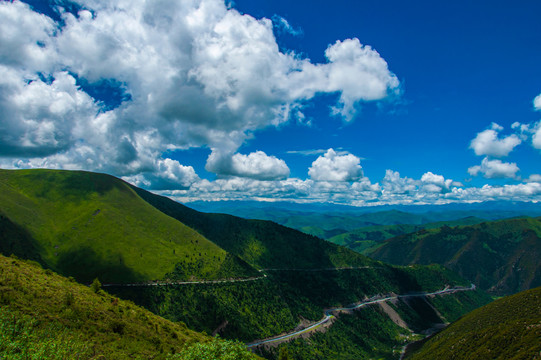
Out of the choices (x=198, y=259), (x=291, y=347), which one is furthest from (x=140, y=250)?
(x=291, y=347)

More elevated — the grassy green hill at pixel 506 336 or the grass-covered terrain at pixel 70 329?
the grass-covered terrain at pixel 70 329

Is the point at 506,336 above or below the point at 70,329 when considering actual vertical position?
below

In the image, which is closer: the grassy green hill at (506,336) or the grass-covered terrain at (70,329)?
the grass-covered terrain at (70,329)

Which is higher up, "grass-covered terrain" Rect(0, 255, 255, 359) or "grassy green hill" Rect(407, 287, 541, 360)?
"grass-covered terrain" Rect(0, 255, 255, 359)

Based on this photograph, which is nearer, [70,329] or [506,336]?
[70,329]

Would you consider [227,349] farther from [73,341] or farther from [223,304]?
[223,304]
